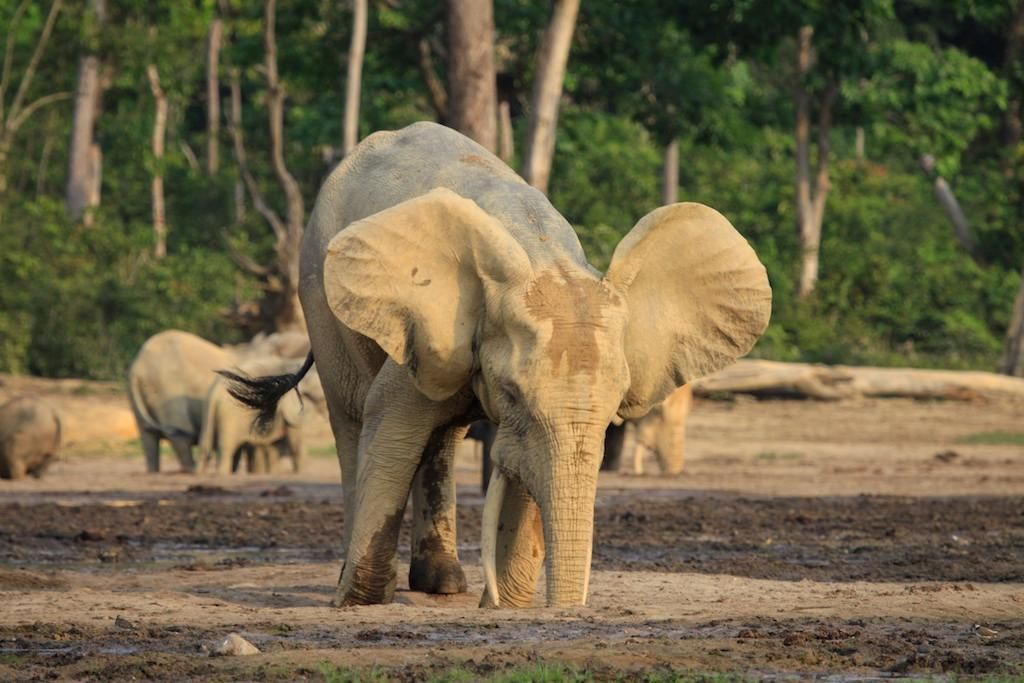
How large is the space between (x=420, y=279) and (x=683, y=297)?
1.20m

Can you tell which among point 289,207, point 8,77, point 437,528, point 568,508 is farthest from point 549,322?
point 8,77

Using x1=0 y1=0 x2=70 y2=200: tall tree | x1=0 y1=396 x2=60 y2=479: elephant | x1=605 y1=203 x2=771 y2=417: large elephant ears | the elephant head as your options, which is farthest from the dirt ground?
x1=0 y1=0 x2=70 y2=200: tall tree

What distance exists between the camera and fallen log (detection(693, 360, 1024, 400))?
2845cm

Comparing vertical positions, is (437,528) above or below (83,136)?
below

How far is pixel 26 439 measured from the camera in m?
19.8

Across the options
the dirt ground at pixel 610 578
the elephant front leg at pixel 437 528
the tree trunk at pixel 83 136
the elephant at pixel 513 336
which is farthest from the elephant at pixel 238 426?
the tree trunk at pixel 83 136

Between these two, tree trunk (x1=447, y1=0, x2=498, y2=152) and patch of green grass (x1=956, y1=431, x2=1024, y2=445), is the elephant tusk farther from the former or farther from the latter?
patch of green grass (x1=956, y1=431, x2=1024, y2=445)

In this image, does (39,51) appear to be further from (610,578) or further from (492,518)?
(492,518)

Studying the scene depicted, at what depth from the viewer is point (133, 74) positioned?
4128 cm

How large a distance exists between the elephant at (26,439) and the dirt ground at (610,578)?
262 millimetres

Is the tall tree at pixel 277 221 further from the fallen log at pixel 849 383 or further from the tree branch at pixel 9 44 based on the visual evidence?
the tree branch at pixel 9 44

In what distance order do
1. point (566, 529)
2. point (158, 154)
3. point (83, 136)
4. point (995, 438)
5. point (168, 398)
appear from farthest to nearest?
point (158, 154), point (83, 136), point (995, 438), point (168, 398), point (566, 529)

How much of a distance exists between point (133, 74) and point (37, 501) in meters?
25.0

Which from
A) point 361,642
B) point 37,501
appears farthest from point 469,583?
point 37,501
